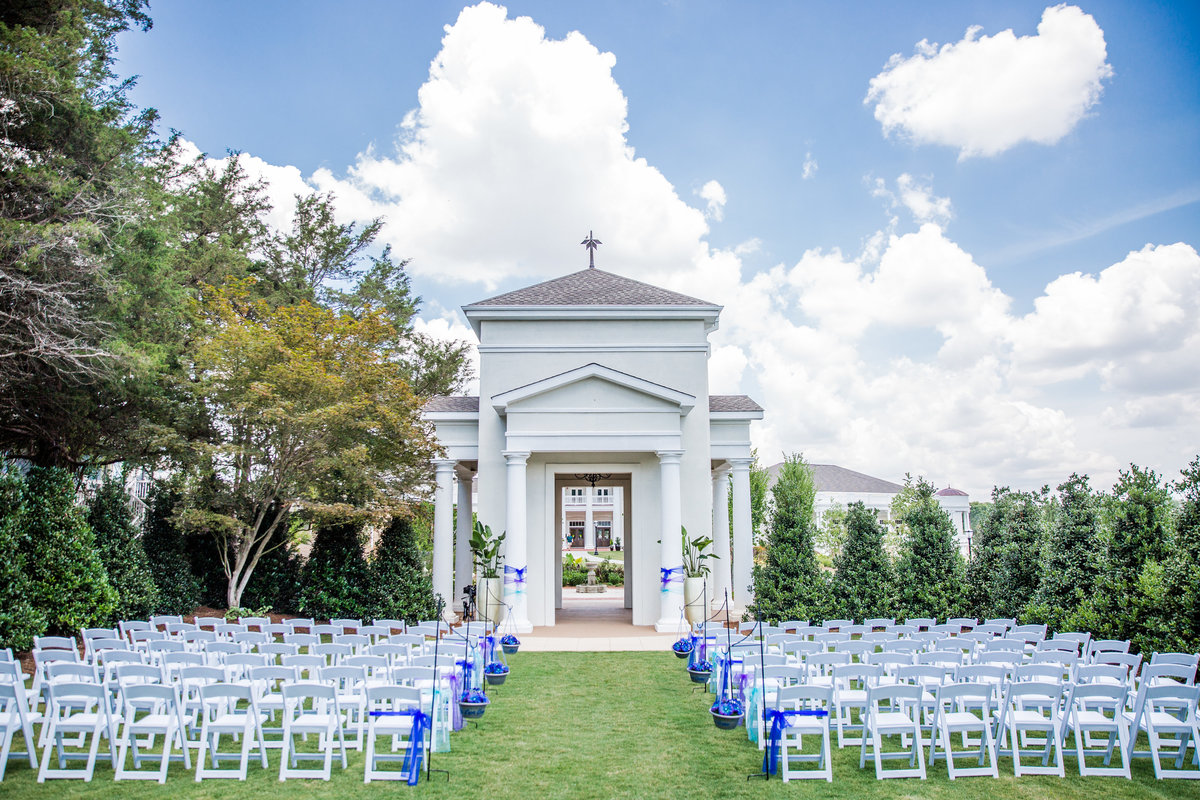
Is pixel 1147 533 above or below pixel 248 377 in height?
below

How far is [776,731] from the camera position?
8.09m

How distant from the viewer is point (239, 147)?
36.2m

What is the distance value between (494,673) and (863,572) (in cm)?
1051

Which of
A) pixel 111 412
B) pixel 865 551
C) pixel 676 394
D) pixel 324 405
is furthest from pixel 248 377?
pixel 865 551

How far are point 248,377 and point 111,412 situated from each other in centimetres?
357

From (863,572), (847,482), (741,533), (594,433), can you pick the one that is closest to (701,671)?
(863,572)

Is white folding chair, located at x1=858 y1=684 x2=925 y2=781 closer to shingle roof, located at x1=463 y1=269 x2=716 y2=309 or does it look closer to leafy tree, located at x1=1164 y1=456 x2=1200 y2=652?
leafy tree, located at x1=1164 y1=456 x2=1200 y2=652

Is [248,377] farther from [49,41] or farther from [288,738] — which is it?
[288,738]

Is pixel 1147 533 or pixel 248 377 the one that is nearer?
pixel 1147 533

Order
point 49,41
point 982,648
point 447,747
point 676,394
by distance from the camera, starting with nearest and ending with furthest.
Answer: point 447,747, point 982,648, point 49,41, point 676,394

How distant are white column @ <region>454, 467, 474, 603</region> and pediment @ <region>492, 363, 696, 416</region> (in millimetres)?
4978

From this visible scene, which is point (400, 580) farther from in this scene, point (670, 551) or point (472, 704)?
point (472, 704)

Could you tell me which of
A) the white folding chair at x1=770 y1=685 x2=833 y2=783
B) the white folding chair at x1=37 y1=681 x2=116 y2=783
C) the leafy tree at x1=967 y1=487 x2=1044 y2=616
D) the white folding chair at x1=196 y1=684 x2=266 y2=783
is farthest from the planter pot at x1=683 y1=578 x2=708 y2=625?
the white folding chair at x1=37 y1=681 x2=116 y2=783

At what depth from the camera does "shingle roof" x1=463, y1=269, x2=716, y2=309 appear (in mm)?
22984
